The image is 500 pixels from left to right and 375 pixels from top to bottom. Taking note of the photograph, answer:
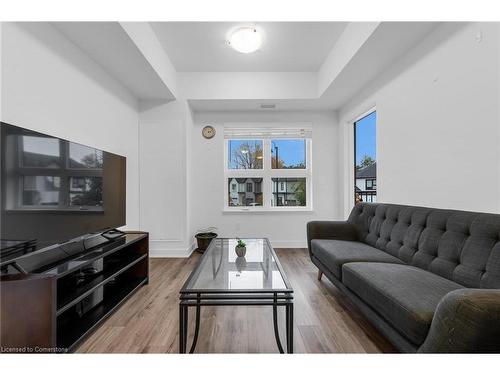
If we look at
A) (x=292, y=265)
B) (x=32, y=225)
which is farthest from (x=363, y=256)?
(x=32, y=225)

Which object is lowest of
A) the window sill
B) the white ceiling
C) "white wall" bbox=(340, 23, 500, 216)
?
the window sill

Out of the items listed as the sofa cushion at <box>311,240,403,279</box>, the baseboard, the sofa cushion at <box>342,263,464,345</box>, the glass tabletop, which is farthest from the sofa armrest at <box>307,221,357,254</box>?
the baseboard

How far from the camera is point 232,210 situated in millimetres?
4348

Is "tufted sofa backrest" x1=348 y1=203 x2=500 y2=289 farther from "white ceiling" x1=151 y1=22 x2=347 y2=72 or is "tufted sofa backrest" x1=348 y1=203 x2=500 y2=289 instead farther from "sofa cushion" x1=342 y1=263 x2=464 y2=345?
"white ceiling" x1=151 y1=22 x2=347 y2=72

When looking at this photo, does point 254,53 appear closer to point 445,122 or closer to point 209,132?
point 209,132

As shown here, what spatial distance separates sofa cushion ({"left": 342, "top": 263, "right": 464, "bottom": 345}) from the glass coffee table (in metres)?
0.51

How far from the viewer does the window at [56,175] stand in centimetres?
152

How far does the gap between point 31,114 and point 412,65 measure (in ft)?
10.7

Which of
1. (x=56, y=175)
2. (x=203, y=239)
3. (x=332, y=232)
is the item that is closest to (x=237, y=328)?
(x=332, y=232)

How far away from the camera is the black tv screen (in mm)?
1423

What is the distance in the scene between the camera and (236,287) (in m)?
1.50

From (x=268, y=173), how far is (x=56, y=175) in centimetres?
316

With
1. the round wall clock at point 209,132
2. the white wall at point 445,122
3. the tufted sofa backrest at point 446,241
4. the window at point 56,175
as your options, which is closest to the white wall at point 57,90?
the window at point 56,175

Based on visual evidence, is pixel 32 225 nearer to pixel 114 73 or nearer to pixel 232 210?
pixel 114 73
